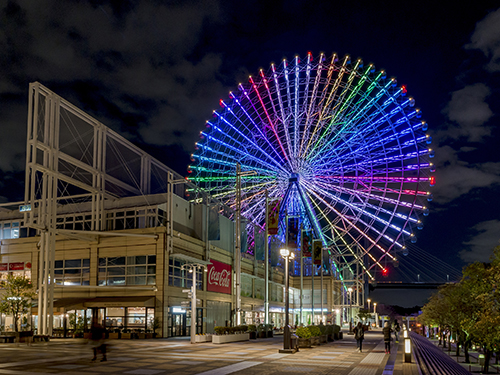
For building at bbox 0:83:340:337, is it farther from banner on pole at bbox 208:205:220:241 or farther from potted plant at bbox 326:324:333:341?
potted plant at bbox 326:324:333:341

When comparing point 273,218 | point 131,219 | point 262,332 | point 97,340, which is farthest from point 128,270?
point 97,340

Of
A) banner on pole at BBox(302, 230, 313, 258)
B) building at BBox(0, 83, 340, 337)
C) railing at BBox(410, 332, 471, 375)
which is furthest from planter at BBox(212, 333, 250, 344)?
banner on pole at BBox(302, 230, 313, 258)

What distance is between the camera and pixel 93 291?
4800 cm

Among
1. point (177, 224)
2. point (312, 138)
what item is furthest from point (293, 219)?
point (177, 224)

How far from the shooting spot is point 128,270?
47219 mm

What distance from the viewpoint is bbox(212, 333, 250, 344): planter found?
3491 centimetres

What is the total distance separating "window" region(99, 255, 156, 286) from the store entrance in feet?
13.9

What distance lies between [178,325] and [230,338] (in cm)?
1224

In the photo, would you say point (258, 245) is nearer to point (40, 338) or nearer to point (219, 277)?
point (219, 277)

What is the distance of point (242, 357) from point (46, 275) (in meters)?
22.1

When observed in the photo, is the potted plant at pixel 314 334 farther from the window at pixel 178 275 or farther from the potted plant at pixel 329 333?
the window at pixel 178 275

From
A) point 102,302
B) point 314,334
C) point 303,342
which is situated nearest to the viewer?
point 303,342

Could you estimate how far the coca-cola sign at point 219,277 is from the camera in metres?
54.4

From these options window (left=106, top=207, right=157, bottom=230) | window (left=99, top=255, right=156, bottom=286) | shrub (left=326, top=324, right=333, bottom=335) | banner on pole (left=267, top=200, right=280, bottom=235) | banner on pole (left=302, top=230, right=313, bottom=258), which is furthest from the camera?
banner on pole (left=302, top=230, right=313, bottom=258)
